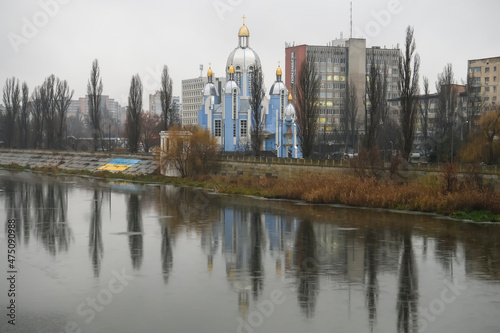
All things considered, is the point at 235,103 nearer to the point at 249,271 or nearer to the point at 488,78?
the point at 488,78

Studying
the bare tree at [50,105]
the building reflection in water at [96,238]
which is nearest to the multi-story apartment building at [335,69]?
the bare tree at [50,105]

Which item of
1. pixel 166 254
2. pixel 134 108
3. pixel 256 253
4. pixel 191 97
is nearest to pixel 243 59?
pixel 134 108

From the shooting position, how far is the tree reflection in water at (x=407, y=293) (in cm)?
1272

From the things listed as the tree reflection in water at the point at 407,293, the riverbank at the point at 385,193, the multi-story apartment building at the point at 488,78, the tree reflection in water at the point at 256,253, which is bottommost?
the tree reflection in water at the point at 407,293

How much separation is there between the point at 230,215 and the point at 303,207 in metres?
4.65

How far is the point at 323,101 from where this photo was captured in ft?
333

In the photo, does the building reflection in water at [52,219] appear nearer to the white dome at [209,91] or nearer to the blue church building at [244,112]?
the blue church building at [244,112]

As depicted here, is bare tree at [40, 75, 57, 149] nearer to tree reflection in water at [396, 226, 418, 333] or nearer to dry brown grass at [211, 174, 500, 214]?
dry brown grass at [211, 174, 500, 214]

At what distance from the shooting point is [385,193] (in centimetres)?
3116

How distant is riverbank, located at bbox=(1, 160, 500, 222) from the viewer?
1089 inches

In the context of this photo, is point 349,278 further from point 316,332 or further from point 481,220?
point 481,220

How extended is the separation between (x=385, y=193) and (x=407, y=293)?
53.9 ft

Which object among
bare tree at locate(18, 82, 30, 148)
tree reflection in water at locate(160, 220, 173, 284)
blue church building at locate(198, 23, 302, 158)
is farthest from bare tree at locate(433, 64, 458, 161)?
bare tree at locate(18, 82, 30, 148)

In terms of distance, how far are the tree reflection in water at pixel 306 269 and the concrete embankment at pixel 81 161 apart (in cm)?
3065
